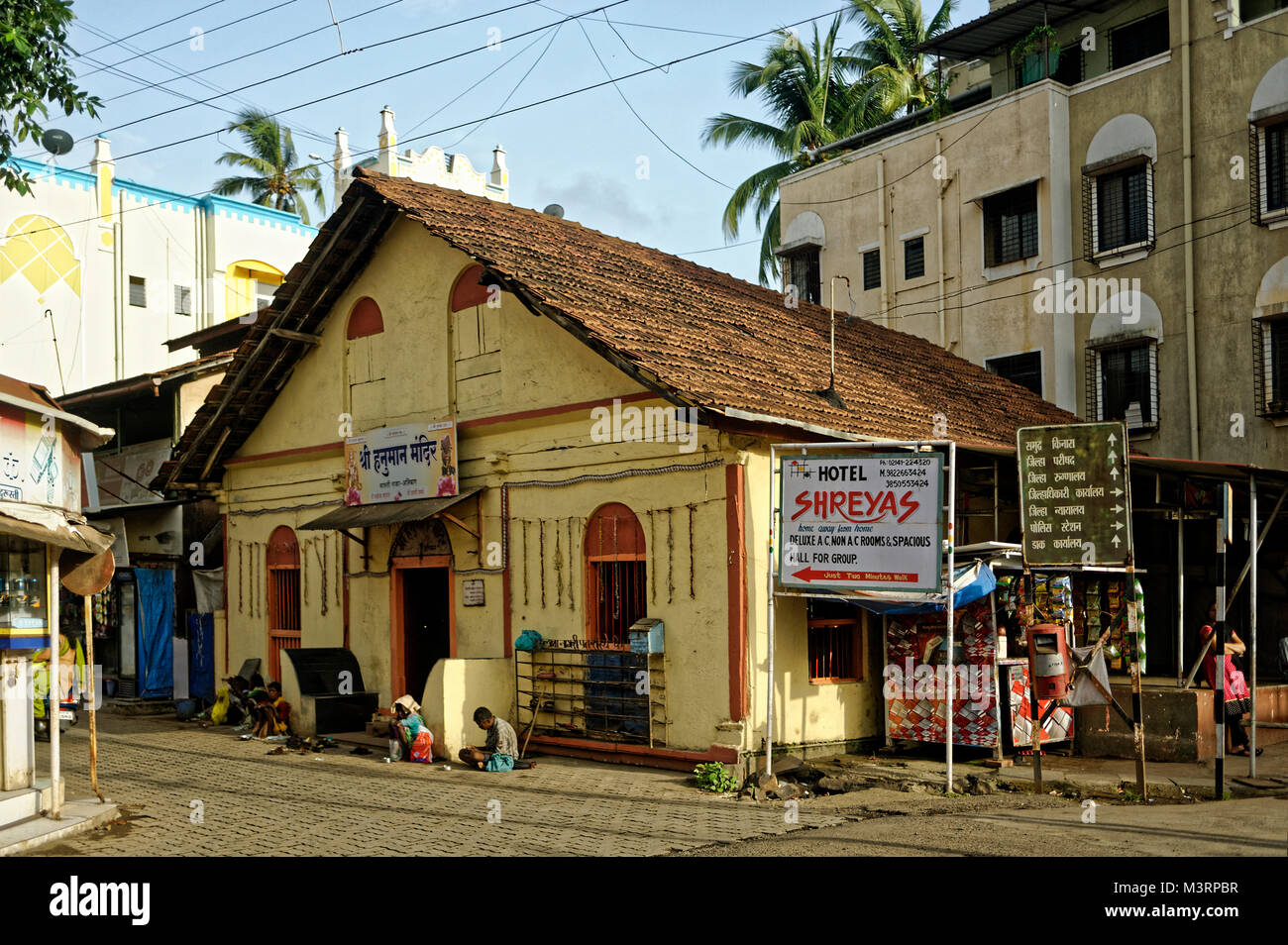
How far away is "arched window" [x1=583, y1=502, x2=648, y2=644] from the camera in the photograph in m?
14.1

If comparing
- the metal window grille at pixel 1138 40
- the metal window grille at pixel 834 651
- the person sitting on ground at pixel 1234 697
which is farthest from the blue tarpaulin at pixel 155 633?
the metal window grille at pixel 1138 40

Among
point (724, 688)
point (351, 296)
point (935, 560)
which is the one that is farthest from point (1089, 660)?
point (351, 296)

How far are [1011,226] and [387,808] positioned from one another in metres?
19.4

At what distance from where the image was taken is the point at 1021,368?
25.0 metres

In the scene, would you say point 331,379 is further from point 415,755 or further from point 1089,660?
point 1089,660

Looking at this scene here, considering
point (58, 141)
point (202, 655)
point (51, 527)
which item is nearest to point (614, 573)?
point (51, 527)

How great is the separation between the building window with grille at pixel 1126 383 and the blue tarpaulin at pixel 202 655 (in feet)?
57.1

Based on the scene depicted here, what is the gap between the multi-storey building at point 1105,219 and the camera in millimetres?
20922

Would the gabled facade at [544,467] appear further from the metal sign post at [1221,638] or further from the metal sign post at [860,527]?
the metal sign post at [1221,638]

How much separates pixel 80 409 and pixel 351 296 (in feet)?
30.6

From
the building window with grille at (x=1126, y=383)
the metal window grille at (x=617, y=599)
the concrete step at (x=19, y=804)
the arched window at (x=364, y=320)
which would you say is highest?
the arched window at (x=364, y=320)

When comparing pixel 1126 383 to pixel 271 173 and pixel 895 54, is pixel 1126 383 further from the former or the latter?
pixel 271 173

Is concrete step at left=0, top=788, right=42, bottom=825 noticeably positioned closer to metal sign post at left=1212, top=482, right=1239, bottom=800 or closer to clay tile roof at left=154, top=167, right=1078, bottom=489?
clay tile roof at left=154, top=167, right=1078, bottom=489

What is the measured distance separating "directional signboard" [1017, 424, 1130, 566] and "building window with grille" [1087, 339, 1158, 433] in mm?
12255
